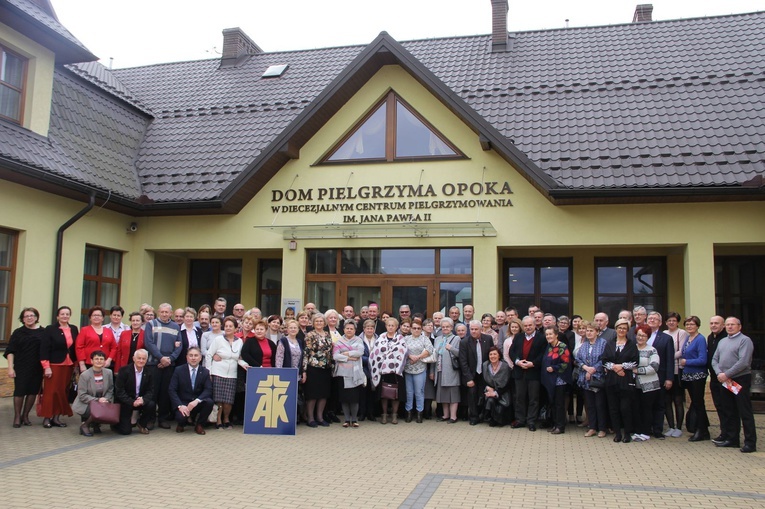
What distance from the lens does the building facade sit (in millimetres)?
12391

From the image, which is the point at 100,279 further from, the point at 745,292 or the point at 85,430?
the point at 745,292

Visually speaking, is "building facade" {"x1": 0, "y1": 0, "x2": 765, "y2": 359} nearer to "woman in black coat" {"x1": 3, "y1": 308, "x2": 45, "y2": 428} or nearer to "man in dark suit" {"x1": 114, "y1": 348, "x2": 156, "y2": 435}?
"woman in black coat" {"x1": 3, "y1": 308, "x2": 45, "y2": 428}

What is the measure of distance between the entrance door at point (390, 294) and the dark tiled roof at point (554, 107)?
3.19 metres

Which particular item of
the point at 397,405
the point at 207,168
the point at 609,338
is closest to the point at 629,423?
the point at 609,338

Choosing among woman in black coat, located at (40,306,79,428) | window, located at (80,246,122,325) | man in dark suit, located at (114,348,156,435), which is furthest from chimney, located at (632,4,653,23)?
woman in black coat, located at (40,306,79,428)

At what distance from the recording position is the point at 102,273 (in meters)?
14.4

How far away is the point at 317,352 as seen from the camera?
10.4m

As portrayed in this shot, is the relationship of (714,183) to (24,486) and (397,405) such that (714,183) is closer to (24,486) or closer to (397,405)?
(397,405)

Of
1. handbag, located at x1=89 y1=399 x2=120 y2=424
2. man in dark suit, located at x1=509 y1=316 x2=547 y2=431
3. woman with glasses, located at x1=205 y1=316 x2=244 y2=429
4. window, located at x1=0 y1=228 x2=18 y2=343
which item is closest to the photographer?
handbag, located at x1=89 y1=399 x2=120 y2=424

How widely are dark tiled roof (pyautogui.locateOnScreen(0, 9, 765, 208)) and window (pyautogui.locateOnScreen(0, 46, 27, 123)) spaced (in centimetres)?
110

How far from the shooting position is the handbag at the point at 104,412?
9227 millimetres

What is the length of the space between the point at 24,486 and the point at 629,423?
7434 millimetres

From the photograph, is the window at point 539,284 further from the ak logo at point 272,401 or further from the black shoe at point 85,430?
the black shoe at point 85,430

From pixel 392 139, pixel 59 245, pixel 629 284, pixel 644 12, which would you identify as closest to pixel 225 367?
pixel 59 245
